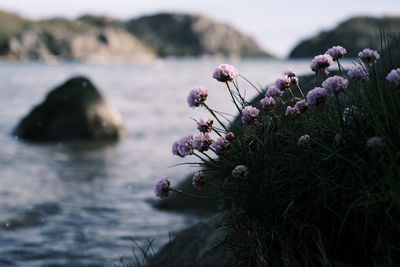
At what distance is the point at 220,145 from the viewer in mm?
4207

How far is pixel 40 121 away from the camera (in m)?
18.4

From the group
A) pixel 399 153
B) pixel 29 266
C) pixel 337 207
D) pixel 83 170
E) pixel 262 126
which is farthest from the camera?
pixel 83 170

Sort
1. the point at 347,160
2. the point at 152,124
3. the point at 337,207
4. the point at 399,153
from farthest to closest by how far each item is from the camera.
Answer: the point at 152,124
the point at 337,207
the point at 347,160
the point at 399,153

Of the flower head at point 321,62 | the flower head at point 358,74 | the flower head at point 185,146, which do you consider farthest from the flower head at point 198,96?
the flower head at point 358,74

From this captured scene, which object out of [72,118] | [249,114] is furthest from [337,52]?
[72,118]

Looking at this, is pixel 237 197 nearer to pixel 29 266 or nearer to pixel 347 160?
pixel 347 160

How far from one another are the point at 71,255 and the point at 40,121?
1149 cm

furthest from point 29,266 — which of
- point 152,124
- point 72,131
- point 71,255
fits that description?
point 152,124

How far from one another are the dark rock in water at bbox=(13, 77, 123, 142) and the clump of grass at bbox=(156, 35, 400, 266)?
1386 cm

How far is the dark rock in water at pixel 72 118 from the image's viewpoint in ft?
58.8

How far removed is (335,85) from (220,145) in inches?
35.0

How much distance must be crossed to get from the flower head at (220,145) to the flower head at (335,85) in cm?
79

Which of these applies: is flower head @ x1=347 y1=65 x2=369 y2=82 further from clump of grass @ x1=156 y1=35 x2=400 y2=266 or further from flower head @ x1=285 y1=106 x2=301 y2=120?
flower head @ x1=285 y1=106 x2=301 y2=120

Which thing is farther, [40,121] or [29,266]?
[40,121]
